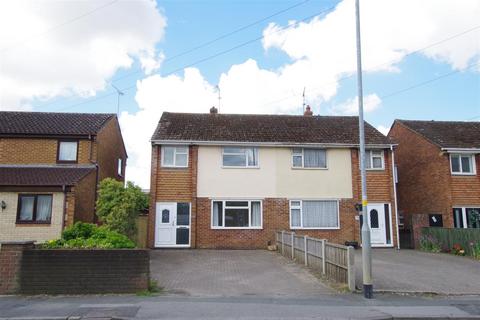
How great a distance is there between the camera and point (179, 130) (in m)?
20.6

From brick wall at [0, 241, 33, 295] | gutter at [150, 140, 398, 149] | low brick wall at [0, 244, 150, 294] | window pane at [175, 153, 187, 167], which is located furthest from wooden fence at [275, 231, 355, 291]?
brick wall at [0, 241, 33, 295]

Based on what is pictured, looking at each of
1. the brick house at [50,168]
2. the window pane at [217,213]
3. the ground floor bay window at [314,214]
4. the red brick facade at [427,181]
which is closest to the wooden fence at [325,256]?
the ground floor bay window at [314,214]

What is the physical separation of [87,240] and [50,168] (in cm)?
1043

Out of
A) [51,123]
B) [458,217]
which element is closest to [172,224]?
[51,123]

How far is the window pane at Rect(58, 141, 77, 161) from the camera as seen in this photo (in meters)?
20.6

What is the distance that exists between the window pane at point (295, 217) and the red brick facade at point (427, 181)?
6101 millimetres

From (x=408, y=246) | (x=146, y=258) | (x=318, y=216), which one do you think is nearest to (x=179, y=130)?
(x=318, y=216)

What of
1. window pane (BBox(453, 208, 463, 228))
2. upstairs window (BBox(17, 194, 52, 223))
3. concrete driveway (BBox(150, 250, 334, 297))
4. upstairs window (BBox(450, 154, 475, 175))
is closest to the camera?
concrete driveway (BBox(150, 250, 334, 297))

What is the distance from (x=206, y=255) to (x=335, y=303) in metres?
8.43

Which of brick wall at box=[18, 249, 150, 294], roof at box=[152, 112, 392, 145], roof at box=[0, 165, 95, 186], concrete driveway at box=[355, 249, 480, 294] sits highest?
roof at box=[152, 112, 392, 145]

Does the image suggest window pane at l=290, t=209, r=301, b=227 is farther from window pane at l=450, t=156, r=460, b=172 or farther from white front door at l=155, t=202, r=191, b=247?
window pane at l=450, t=156, r=460, b=172

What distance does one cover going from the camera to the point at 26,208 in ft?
58.4

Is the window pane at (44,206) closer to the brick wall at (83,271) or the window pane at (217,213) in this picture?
the window pane at (217,213)

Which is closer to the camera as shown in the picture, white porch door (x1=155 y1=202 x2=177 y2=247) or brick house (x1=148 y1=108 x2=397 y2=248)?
white porch door (x1=155 y1=202 x2=177 y2=247)
